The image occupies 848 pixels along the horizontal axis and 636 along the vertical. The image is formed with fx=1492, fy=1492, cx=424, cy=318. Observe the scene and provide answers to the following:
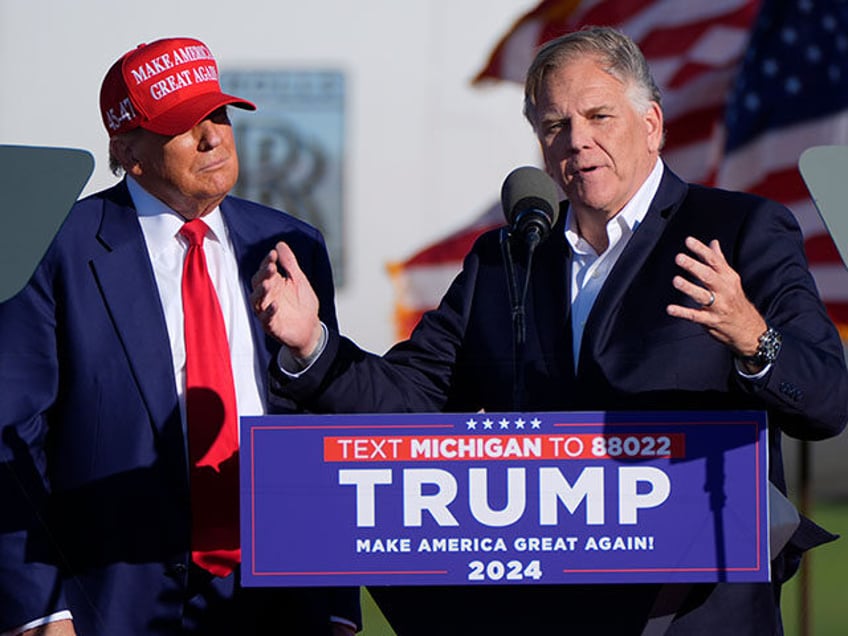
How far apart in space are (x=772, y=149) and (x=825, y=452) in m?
3.83

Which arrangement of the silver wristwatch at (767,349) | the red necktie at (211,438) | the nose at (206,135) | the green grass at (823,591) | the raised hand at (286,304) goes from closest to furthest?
the silver wristwatch at (767,349) → the raised hand at (286,304) → the red necktie at (211,438) → the nose at (206,135) → the green grass at (823,591)

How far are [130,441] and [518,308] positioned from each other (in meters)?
0.75

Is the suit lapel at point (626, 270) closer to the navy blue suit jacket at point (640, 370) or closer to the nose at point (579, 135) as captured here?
the navy blue suit jacket at point (640, 370)

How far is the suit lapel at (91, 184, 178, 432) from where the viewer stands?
266cm

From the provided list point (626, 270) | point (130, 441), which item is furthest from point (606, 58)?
point (130, 441)

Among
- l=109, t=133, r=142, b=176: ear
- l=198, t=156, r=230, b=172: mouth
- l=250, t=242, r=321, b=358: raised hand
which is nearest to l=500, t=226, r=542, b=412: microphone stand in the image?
l=250, t=242, r=321, b=358: raised hand

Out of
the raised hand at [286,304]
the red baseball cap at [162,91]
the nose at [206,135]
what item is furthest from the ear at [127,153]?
the raised hand at [286,304]

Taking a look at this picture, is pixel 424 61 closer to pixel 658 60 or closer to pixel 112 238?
pixel 658 60

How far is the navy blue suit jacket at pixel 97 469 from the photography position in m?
2.64

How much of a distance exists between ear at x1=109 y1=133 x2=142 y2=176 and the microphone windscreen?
747 millimetres

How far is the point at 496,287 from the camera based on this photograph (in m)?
2.67

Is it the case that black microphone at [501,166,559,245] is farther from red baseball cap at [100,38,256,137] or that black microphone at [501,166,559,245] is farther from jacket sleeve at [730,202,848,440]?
red baseball cap at [100,38,256,137]

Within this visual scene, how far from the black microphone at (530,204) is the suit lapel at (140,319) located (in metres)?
0.68

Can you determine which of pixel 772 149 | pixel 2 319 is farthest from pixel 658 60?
pixel 2 319
